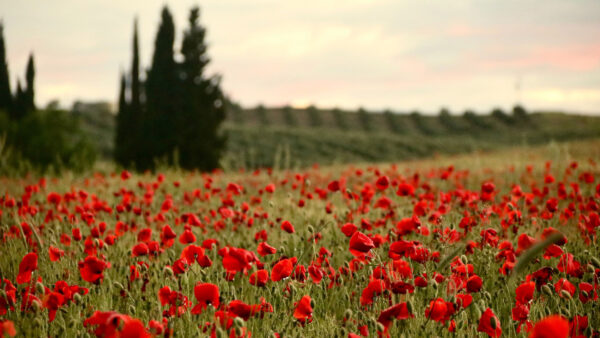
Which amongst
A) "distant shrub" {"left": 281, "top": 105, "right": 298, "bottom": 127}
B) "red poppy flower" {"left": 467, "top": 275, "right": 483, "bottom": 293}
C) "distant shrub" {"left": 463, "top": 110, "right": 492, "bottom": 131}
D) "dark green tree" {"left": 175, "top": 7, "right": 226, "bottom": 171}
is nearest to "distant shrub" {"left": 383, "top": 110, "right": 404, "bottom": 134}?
"distant shrub" {"left": 463, "top": 110, "right": 492, "bottom": 131}

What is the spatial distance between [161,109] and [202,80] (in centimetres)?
203

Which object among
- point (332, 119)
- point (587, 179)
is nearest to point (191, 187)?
point (587, 179)

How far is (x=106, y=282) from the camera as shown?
2584 millimetres

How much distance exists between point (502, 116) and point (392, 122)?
1287 cm

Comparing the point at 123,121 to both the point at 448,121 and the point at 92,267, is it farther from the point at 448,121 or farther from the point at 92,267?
the point at 448,121

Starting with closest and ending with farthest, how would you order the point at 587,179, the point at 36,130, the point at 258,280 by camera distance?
the point at 258,280, the point at 587,179, the point at 36,130

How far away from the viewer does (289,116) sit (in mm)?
57188

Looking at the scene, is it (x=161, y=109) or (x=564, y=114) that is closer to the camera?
(x=161, y=109)

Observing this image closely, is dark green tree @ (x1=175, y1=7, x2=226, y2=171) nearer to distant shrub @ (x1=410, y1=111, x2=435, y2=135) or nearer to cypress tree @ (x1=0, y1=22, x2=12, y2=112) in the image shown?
cypress tree @ (x1=0, y1=22, x2=12, y2=112)

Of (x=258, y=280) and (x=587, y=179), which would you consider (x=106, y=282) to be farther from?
(x=587, y=179)

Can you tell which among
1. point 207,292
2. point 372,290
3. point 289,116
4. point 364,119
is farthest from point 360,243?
point 289,116

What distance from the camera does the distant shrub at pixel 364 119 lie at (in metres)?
53.0

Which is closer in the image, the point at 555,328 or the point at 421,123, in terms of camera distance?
the point at 555,328

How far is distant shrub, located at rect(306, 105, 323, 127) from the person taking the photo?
54.7 metres
